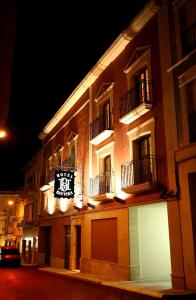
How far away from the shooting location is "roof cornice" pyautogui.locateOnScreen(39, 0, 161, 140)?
50.5 feet

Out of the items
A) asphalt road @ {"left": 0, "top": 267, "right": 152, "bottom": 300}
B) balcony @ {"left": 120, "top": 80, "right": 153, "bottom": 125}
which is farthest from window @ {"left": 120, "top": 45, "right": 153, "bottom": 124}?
asphalt road @ {"left": 0, "top": 267, "right": 152, "bottom": 300}

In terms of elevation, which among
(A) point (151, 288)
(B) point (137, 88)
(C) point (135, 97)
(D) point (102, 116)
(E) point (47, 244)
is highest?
(B) point (137, 88)

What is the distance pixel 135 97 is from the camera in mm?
16188

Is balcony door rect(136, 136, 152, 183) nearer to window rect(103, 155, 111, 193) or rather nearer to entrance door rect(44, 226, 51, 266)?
window rect(103, 155, 111, 193)

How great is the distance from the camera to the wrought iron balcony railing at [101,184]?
58.0 ft

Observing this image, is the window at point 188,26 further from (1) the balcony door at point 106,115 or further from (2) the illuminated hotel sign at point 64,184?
(2) the illuminated hotel sign at point 64,184

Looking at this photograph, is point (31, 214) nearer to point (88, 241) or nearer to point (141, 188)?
point (88, 241)

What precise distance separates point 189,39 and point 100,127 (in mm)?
7596

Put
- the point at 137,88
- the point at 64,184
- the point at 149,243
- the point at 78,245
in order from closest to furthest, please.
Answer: the point at 149,243
the point at 137,88
the point at 64,184
the point at 78,245

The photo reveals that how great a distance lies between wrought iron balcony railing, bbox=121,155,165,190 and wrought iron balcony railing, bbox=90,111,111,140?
11.6 ft

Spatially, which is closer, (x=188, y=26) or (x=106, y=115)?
(x=188, y=26)

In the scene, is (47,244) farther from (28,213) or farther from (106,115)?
(106,115)

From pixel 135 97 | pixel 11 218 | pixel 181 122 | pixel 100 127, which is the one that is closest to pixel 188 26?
pixel 181 122

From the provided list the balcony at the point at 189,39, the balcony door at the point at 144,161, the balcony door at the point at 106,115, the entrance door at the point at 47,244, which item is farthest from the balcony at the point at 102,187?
the entrance door at the point at 47,244
